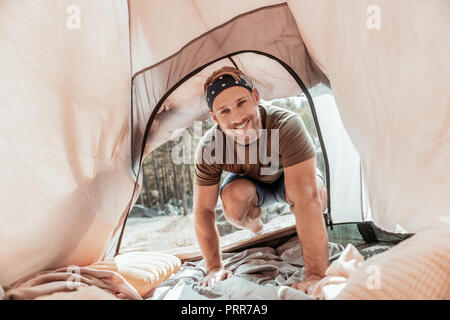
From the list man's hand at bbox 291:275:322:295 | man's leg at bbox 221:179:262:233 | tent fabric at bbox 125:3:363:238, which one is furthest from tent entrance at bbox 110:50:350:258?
man's hand at bbox 291:275:322:295

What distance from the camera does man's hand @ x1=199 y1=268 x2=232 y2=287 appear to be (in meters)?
1.14

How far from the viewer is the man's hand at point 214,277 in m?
1.14

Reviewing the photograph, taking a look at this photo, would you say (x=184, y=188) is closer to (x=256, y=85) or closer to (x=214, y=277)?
(x=256, y=85)

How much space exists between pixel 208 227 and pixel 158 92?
556 millimetres

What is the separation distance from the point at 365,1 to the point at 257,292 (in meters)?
0.84

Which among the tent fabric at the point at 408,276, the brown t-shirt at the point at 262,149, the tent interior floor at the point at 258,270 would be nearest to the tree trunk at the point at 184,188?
the tent interior floor at the point at 258,270

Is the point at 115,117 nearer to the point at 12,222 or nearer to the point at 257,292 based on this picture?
the point at 12,222

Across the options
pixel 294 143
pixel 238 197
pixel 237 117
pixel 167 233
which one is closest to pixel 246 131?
pixel 237 117

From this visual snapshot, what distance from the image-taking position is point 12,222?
97 cm

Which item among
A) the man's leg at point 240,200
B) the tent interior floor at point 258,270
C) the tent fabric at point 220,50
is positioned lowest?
the tent interior floor at point 258,270

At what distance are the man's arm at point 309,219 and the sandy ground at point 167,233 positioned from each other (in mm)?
644

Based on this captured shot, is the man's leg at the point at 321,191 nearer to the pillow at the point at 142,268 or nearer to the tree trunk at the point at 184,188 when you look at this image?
the pillow at the point at 142,268

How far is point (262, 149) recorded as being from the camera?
1354 millimetres
